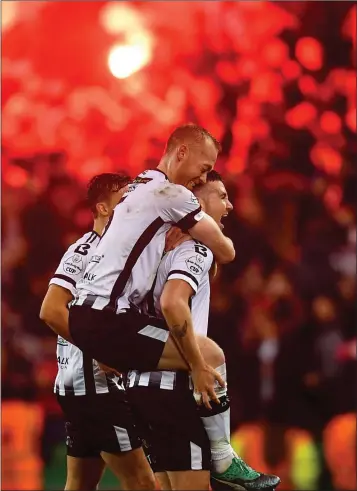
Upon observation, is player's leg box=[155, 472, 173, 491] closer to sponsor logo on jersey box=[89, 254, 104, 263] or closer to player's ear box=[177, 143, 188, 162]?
sponsor logo on jersey box=[89, 254, 104, 263]

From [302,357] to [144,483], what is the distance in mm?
4175

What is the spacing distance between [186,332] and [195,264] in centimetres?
28

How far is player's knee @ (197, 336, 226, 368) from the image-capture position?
3842mm

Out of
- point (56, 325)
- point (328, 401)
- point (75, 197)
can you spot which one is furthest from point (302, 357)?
point (56, 325)

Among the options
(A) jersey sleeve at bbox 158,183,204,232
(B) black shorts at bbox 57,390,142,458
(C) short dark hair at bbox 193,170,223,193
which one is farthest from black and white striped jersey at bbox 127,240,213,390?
(B) black shorts at bbox 57,390,142,458

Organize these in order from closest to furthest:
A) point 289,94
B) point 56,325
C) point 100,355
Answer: point 100,355, point 56,325, point 289,94

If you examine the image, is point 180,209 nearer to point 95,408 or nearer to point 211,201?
point 211,201

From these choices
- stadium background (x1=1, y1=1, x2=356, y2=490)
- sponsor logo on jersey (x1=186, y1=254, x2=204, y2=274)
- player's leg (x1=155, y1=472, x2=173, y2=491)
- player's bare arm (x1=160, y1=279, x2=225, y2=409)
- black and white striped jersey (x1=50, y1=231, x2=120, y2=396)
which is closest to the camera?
player's bare arm (x1=160, y1=279, x2=225, y2=409)

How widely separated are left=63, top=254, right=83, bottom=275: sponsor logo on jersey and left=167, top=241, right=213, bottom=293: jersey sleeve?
0.62 metres

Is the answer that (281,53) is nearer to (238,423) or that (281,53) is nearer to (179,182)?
(238,423)

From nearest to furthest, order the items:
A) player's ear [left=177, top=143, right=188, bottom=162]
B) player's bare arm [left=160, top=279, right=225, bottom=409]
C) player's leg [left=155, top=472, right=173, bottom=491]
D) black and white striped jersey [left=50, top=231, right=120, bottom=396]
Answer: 1. player's bare arm [left=160, top=279, right=225, bottom=409]
2. player's ear [left=177, top=143, right=188, bottom=162]
3. player's leg [left=155, top=472, right=173, bottom=491]
4. black and white striped jersey [left=50, top=231, right=120, bottom=396]

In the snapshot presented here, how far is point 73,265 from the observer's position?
4293 millimetres

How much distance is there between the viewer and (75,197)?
916 centimetres

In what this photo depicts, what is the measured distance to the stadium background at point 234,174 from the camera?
27.3 feet
